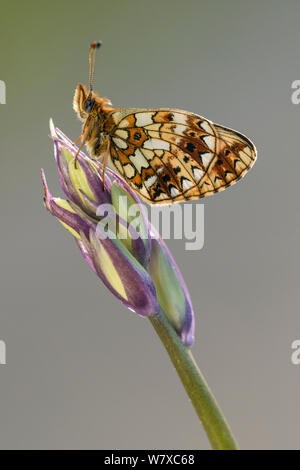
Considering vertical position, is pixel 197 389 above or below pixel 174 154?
below

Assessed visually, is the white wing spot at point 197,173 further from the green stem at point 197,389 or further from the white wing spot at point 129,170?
the green stem at point 197,389

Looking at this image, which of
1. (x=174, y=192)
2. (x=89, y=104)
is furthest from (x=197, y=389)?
(x=89, y=104)

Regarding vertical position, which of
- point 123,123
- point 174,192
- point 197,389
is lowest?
point 197,389

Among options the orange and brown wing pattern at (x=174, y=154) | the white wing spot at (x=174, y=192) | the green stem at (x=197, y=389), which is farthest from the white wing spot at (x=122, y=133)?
the green stem at (x=197, y=389)

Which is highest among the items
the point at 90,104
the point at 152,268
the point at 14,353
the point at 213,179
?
the point at 90,104

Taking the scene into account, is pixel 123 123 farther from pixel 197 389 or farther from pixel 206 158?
pixel 197 389
